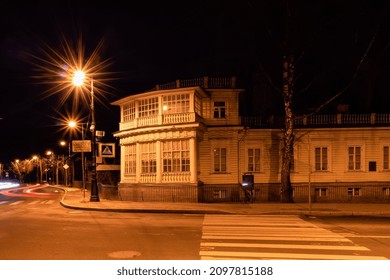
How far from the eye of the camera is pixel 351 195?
2719cm

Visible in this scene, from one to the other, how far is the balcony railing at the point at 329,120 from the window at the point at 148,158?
6481 millimetres

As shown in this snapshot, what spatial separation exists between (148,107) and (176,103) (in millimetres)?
2166

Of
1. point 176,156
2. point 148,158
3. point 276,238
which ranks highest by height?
point 176,156

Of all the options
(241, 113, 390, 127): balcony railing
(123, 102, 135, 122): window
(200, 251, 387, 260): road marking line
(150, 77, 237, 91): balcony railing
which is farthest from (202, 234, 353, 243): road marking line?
(123, 102, 135, 122): window

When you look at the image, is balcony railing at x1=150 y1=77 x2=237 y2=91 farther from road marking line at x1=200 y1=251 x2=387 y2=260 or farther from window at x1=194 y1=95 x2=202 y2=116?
road marking line at x1=200 y1=251 x2=387 y2=260

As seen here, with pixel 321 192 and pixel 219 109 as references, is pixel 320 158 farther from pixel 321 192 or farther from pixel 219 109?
pixel 219 109

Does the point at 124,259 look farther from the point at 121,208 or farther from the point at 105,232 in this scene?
the point at 121,208

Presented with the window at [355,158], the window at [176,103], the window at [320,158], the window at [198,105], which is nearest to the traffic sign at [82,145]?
the window at [176,103]

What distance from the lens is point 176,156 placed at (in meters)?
26.7

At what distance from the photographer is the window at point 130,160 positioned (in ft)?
95.1

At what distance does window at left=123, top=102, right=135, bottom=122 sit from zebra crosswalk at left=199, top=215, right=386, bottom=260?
583 inches

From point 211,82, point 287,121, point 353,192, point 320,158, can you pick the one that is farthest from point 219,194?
point 353,192

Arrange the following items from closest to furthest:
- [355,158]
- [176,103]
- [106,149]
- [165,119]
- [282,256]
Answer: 1. [282,256]
2. [106,149]
3. [165,119]
4. [176,103]
5. [355,158]

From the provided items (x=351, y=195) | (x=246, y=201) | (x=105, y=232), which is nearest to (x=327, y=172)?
(x=351, y=195)
